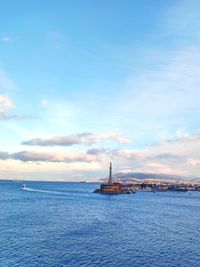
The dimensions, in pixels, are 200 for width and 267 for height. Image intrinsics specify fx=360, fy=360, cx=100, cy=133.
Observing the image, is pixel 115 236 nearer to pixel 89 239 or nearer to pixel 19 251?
pixel 89 239

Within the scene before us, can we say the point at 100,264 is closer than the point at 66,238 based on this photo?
Yes

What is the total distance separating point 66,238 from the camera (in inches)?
2923

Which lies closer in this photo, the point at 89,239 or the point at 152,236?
the point at 89,239

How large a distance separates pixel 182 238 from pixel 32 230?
3389 cm

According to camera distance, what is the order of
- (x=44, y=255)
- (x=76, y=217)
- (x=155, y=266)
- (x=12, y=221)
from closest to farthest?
1. (x=155, y=266)
2. (x=44, y=255)
3. (x=12, y=221)
4. (x=76, y=217)

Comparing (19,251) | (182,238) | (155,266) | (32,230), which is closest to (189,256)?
(155,266)

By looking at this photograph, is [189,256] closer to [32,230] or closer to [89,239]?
[89,239]

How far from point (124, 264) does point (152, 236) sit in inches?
965

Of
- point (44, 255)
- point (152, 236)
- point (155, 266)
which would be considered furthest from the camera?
point (152, 236)

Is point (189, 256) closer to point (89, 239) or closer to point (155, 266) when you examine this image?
point (155, 266)

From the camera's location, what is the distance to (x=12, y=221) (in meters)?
96.2

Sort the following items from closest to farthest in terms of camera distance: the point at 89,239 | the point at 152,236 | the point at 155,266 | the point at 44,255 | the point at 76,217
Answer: the point at 155,266 → the point at 44,255 → the point at 89,239 → the point at 152,236 → the point at 76,217

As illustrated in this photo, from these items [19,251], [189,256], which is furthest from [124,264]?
[19,251]

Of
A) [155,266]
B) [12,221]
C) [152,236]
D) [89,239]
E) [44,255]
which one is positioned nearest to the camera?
[155,266]
